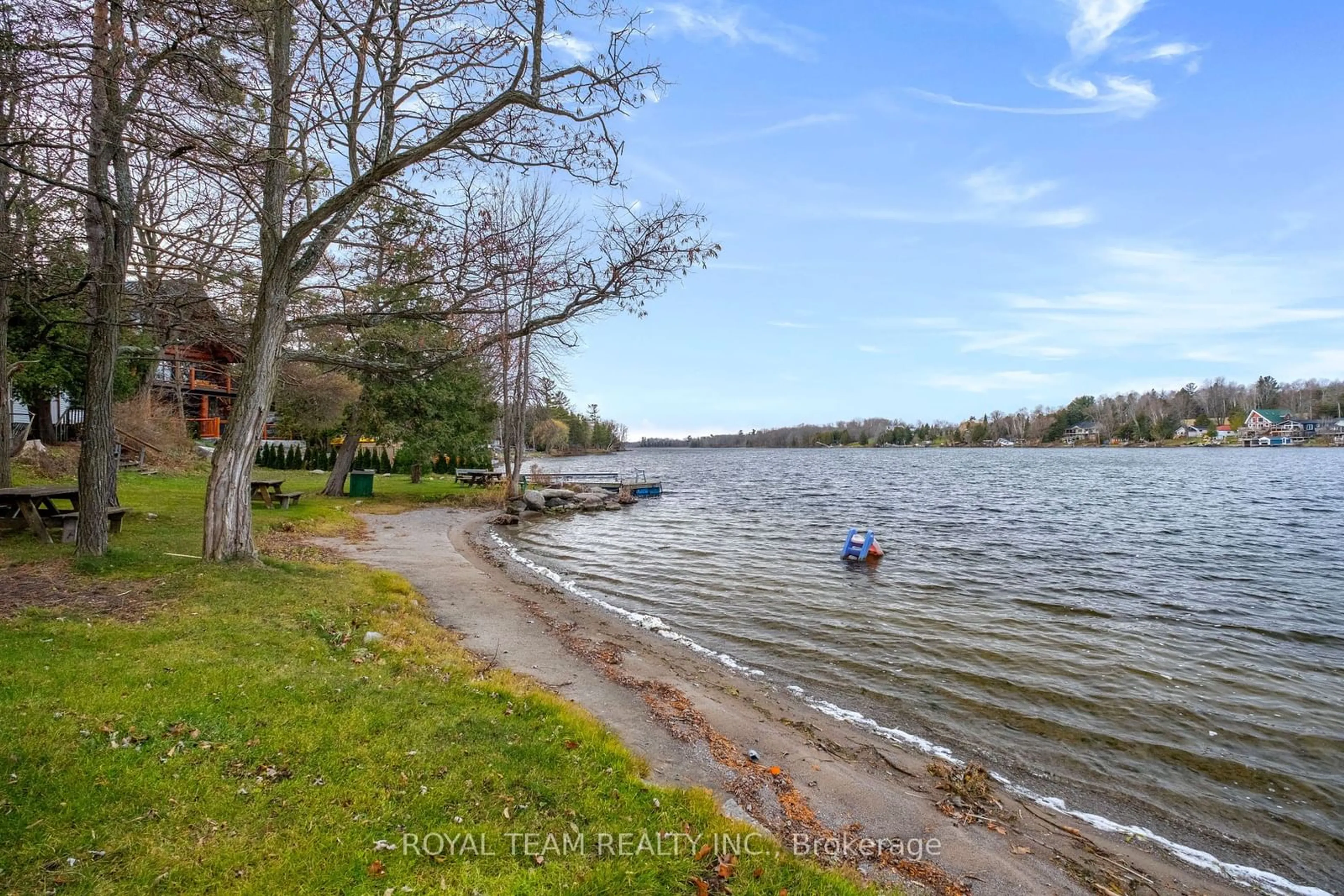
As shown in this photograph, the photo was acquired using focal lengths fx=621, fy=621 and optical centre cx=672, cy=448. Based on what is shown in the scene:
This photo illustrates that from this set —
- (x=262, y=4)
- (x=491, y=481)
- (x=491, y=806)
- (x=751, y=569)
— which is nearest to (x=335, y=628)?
(x=491, y=806)

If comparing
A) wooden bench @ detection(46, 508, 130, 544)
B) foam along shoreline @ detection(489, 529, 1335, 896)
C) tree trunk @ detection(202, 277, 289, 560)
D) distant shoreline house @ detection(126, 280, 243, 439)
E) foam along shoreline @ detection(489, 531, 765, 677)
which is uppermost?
distant shoreline house @ detection(126, 280, 243, 439)

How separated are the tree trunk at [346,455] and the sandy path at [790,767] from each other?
15.7m

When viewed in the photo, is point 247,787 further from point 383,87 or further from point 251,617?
point 383,87

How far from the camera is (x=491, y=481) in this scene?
103 feet

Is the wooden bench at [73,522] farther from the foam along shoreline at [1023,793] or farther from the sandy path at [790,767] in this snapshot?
the foam along shoreline at [1023,793]

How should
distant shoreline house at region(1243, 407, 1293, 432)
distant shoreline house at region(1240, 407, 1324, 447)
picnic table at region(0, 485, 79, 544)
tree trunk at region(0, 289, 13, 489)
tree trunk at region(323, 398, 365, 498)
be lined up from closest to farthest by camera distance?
picnic table at region(0, 485, 79, 544), tree trunk at region(0, 289, 13, 489), tree trunk at region(323, 398, 365, 498), distant shoreline house at region(1240, 407, 1324, 447), distant shoreline house at region(1243, 407, 1293, 432)

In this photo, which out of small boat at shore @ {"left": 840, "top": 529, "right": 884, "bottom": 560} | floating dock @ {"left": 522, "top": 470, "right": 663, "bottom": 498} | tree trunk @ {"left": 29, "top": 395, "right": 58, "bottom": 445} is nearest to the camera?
small boat at shore @ {"left": 840, "top": 529, "right": 884, "bottom": 560}

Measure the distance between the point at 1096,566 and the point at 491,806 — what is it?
16885 mm

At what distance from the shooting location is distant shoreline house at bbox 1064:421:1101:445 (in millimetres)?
137500

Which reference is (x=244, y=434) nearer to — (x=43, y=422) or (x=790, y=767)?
(x=790, y=767)

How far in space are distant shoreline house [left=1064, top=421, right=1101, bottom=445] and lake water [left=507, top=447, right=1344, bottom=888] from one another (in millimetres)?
128197

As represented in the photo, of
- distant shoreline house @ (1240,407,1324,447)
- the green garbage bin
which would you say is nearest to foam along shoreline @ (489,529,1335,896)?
the green garbage bin

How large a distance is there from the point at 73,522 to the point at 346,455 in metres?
13.9

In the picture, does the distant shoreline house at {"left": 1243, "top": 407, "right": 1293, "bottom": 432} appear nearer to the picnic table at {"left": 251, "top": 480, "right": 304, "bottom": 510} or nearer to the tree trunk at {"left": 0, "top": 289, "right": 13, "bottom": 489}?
the picnic table at {"left": 251, "top": 480, "right": 304, "bottom": 510}
